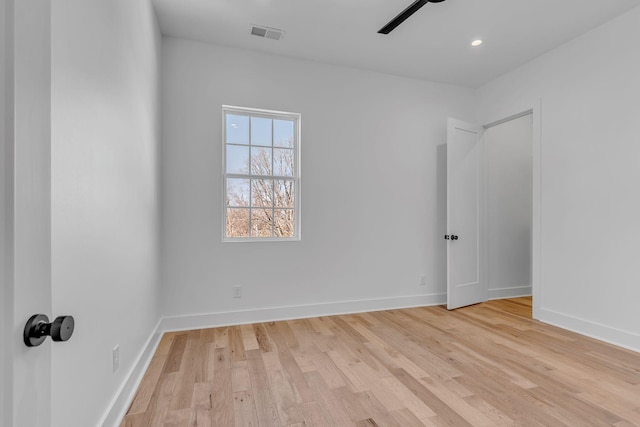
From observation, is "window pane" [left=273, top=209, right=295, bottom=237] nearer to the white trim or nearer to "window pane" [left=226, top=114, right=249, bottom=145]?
"window pane" [left=226, top=114, right=249, bottom=145]

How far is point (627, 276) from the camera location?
2781 millimetres

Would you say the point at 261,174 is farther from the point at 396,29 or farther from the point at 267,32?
the point at 396,29

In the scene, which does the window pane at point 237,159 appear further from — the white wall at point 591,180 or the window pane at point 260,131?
the white wall at point 591,180

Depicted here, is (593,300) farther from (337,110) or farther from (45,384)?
(45,384)

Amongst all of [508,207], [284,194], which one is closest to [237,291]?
[284,194]

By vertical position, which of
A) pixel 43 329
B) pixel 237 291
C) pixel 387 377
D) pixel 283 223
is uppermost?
pixel 283 223

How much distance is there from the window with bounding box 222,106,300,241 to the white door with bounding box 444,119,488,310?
6.19ft

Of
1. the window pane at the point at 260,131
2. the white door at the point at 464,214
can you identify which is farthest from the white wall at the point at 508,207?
the window pane at the point at 260,131

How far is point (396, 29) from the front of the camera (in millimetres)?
3068

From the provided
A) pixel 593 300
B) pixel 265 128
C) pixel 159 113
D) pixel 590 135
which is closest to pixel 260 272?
pixel 265 128

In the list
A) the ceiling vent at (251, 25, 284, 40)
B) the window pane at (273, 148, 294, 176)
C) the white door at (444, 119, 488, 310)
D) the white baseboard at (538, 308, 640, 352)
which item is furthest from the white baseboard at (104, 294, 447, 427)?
the ceiling vent at (251, 25, 284, 40)

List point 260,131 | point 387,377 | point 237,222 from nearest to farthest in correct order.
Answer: point 387,377, point 237,222, point 260,131

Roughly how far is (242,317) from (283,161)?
1.74m

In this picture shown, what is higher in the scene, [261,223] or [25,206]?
[25,206]
